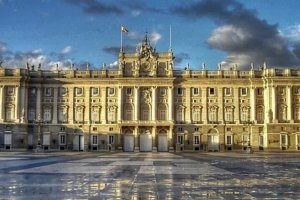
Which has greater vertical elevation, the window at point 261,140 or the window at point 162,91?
the window at point 162,91

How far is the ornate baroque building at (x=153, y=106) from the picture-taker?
287ft

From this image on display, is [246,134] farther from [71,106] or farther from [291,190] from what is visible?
[291,190]

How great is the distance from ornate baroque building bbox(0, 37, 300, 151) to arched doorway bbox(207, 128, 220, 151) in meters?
0.18

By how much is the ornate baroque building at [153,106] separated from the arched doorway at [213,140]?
18cm

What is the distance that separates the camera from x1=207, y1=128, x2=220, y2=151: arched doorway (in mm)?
88688

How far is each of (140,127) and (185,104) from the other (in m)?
9.32

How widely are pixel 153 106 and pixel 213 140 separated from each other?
12.6 meters

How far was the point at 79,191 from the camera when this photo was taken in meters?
18.5

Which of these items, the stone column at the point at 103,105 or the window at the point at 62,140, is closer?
the window at the point at 62,140

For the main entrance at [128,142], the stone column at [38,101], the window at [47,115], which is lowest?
the main entrance at [128,142]

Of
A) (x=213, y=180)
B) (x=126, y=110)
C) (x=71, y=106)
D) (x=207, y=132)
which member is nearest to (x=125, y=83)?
(x=126, y=110)

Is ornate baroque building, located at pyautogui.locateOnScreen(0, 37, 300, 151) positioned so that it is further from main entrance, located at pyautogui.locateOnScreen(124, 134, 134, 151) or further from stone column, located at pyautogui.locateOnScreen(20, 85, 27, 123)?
main entrance, located at pyautogui.locateOnScreen(124, 134, 134, 151)

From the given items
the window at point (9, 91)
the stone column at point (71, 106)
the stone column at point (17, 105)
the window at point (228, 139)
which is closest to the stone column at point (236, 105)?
the window at point (228, 139)

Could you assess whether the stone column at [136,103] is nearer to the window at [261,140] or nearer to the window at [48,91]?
the window at [48,91]
